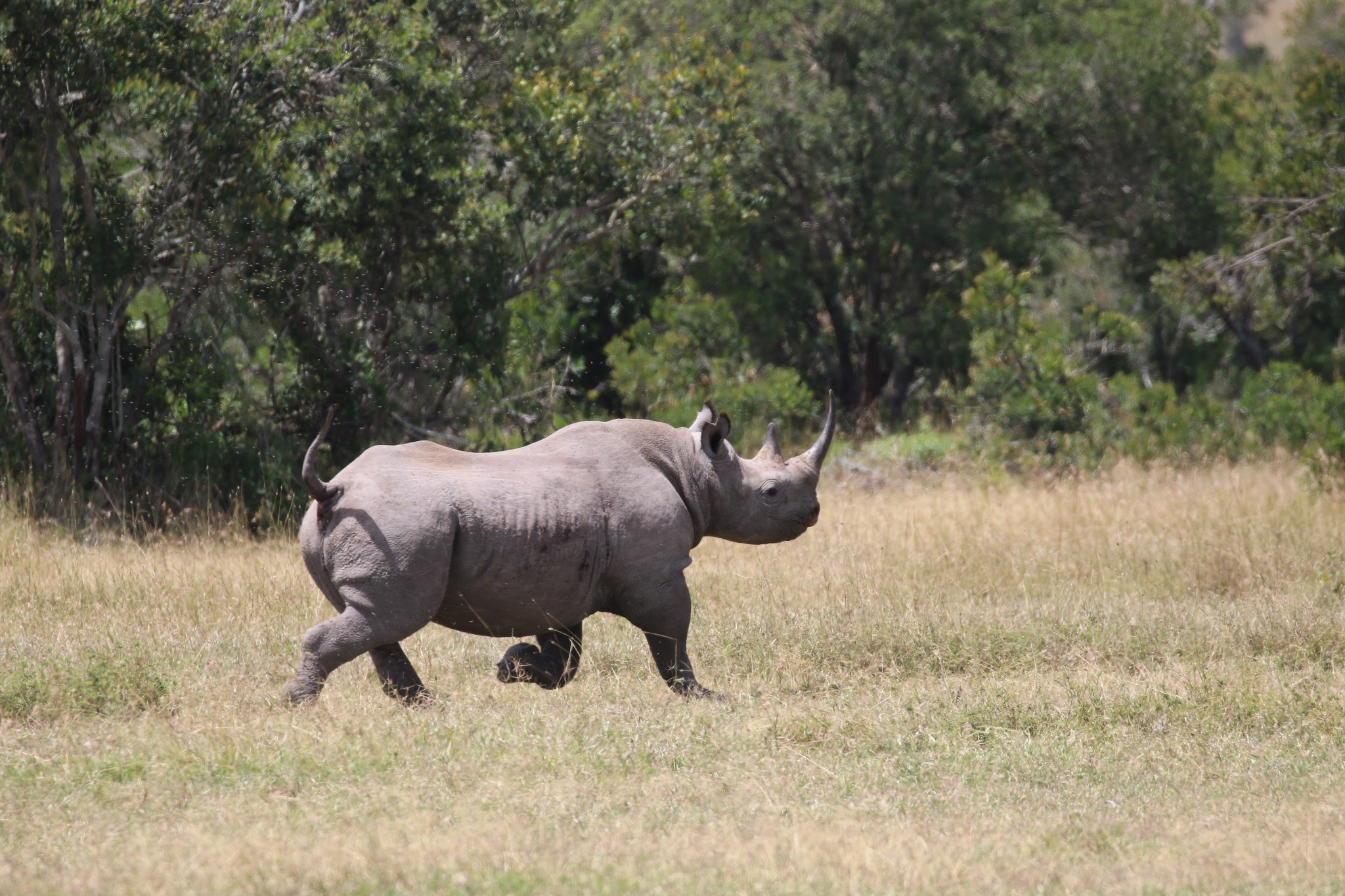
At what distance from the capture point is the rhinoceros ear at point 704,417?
7695mm

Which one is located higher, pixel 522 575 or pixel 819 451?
pixel 819 451

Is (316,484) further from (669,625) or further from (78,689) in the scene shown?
(669,625)

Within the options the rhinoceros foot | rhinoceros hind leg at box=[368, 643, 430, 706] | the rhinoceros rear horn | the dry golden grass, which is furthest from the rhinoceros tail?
the rhinoceros rear horn

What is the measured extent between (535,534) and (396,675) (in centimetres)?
99

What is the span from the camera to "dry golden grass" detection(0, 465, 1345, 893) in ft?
15.7

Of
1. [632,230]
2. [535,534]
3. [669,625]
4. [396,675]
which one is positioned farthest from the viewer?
[632,230]

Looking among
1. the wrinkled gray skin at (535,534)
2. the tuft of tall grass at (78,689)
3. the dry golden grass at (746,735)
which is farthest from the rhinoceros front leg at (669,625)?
the tuft of tall grass at (78,689)

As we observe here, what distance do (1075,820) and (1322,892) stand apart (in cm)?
99

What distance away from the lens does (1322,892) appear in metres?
4.58

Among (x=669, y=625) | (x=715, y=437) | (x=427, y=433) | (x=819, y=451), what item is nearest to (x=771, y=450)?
(x=819, y=451)

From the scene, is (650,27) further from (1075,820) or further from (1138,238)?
(1075,820)

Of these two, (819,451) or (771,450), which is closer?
(819,451)

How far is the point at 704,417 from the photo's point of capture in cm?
771

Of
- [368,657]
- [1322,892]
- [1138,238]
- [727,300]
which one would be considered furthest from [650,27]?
[1322,892]
